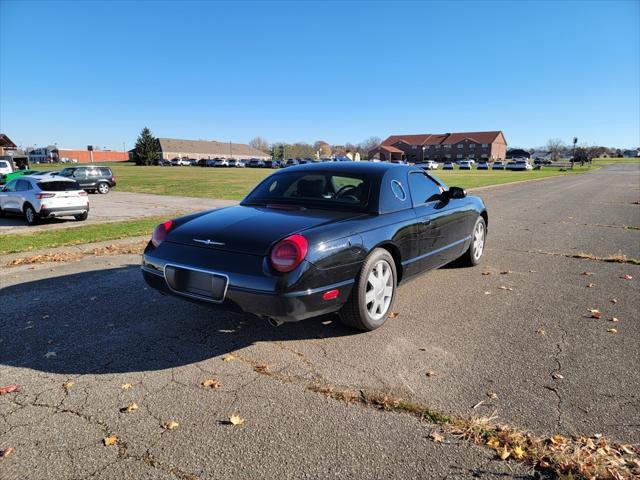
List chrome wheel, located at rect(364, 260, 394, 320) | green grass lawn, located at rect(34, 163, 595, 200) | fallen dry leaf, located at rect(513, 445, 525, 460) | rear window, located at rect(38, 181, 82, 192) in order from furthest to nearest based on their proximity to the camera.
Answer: green grass lawn, located at rect(34, 163, 595, 200), rear window, located at rect(38, 181, 82, 192), chrome wheel, located at rect(364, 260, 394, 320), fallen dry leaf, located at rect(513, 445, 525, 460)

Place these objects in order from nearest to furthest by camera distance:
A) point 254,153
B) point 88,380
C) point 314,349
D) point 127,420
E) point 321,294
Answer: point 127,420 < point 88,380 < point 321,294 < point 314,349 < point 254,153

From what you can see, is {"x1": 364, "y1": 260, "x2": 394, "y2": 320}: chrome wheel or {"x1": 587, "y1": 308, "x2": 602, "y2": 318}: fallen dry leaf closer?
{"x1": 364, "y1": 260, "x2": 394, "y2": 320}: chrome wheel

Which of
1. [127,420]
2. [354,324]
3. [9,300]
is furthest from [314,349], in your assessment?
[9,300]

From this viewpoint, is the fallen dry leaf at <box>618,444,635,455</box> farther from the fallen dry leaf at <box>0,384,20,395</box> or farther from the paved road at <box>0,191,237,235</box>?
the paved road at <box>0,191,237,235</box>

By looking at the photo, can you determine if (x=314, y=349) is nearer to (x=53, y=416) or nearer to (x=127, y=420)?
(x=127, y=420)

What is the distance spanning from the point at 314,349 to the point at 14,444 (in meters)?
2.10

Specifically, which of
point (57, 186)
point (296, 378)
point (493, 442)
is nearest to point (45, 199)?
point (57, 186)

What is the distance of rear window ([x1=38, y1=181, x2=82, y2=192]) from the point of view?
13.1 m

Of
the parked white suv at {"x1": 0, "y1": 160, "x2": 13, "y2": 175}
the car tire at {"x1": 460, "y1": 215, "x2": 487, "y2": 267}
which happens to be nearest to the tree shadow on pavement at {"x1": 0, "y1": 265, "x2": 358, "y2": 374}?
the car tire at {"x1": 460, "y1": 215, "x2": 487, "y2": 267}

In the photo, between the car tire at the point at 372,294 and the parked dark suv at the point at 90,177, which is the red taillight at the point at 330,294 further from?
the parked dark suv at the point at 90,177

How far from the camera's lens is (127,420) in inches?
108

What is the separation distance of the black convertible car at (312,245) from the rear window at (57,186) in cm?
1078

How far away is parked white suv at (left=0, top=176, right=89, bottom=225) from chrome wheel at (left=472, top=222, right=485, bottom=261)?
11.7m

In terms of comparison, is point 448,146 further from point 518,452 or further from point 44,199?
point 518,452
